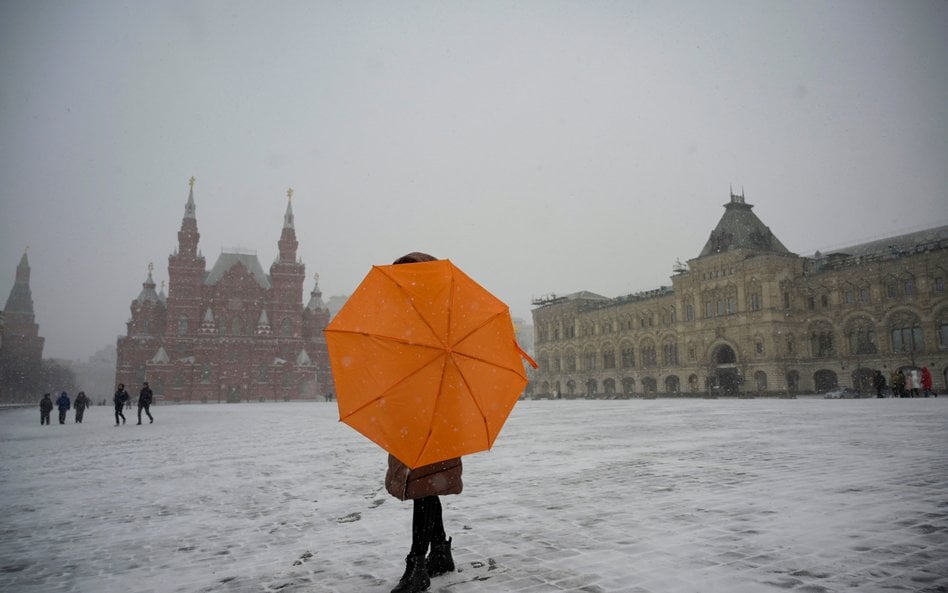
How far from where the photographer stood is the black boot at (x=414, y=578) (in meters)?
3.27

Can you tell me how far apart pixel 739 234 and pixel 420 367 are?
54.0 metres

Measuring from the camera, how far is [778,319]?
1762 inches

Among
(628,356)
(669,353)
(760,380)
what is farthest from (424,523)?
(628,356)

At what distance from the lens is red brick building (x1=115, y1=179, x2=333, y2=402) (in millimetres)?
61062

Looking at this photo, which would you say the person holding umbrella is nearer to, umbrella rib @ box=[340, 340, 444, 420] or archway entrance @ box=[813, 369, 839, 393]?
umbrella rib @ box=[340, 340, 444, 420]

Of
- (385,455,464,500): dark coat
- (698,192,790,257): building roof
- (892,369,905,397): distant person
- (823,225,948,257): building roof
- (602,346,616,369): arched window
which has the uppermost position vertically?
(698,192,790,257): building roof

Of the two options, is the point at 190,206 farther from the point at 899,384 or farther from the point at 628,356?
the point at 899,384

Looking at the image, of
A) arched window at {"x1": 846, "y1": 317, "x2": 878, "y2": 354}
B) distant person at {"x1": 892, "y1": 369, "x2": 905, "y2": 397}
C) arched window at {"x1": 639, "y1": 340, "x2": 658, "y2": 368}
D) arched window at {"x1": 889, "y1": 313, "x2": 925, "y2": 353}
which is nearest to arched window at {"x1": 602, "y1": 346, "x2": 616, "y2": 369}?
arched window at {"x1": 639, "y1": 340, "x2": 658, "y2": 368}

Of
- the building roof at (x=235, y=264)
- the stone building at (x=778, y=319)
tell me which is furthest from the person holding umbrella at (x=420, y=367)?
the building roof at (x=235, y=264)

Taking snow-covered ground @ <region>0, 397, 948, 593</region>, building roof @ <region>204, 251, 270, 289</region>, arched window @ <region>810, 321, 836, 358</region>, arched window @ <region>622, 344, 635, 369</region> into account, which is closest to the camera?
snow-covered ground @ <region>0, 397, 948, 593</region>

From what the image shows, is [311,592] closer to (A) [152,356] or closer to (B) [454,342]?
(B) [454,342]

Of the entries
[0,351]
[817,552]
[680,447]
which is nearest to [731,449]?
[680,447]

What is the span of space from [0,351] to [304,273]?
37.6 meters

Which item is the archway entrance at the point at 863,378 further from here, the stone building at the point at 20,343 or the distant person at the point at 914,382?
the stone building at the point at 20,343
